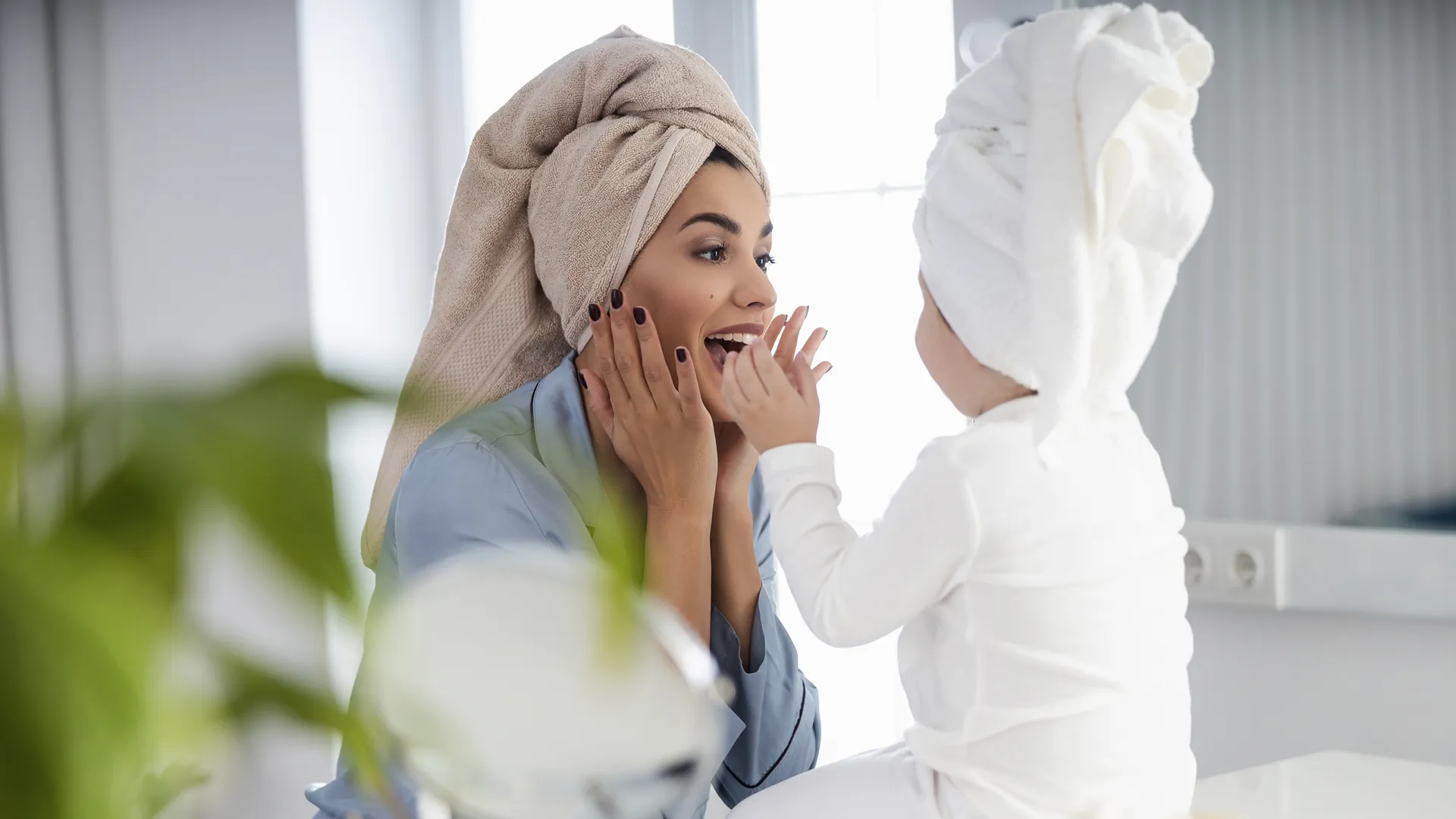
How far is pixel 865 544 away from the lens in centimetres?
86

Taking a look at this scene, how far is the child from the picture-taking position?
80cm

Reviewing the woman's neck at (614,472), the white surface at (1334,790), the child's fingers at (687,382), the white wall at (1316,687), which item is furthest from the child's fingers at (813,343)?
the white wall at (1316,687)

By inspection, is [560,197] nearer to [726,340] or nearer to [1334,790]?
[726,340]

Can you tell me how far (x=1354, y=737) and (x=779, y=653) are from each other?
938mm

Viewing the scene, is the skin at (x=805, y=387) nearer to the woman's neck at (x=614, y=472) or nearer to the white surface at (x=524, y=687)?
the woman's neck at (x=614, y=472)

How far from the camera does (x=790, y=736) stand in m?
1.27

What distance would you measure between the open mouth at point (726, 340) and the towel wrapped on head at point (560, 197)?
4.5 inches

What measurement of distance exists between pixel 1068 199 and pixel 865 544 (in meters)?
0.27

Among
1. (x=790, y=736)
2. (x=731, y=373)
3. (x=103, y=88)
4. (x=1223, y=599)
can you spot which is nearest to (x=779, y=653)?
(x=790, y=736)

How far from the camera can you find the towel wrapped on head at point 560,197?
3.91 feet

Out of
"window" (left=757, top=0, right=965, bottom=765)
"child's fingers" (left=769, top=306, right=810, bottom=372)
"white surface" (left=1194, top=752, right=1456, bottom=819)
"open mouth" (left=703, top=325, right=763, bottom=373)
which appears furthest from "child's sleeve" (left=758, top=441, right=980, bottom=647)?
"window" (left=757, top=0, right=965, bottom=765)

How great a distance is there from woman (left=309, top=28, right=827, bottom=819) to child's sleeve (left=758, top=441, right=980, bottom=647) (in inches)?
10.1

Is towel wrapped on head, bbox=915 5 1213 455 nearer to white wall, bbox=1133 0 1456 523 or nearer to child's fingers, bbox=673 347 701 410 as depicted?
child's fingers, bbox=673 347 701 410

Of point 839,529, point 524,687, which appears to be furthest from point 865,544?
point 524,687
